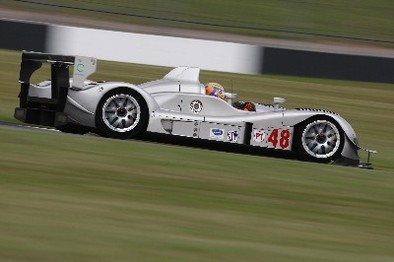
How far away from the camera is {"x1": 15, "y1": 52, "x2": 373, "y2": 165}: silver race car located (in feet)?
35.3

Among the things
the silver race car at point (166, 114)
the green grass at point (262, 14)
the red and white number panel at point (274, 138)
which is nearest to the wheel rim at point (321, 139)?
the silver race car at point (166, 114)

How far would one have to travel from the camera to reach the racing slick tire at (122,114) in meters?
10.7

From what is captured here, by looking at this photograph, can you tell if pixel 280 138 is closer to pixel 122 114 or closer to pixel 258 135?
pixel 258 135

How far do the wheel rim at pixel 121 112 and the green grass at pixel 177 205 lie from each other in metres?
0.23

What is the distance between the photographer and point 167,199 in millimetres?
8156

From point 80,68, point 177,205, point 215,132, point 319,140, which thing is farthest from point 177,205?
point 319,140

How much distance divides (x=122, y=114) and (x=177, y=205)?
303 cm

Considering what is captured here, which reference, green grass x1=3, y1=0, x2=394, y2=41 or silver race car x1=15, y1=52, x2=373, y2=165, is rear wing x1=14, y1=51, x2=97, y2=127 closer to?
silver race car x1=15, y1=52, x2=373, y2=165

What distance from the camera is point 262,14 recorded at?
26.1 metres

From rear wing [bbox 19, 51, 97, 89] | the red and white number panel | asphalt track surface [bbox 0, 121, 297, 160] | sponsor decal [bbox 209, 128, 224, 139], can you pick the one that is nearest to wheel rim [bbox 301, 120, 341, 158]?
the red and white number panel

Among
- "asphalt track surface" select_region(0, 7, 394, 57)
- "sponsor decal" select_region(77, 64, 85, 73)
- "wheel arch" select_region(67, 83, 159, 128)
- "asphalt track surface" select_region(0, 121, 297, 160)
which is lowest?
"asphalt track surface" select_region(0, 121, 297, 160)

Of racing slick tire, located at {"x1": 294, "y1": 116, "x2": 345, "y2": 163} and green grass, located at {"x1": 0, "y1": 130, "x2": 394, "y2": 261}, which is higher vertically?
racing slick tire, located at {"x1": 294, "y1": 116, "x2": 345, "y2": 163}

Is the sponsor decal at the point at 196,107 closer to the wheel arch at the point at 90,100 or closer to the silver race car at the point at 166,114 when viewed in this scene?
the silver race car at the point at 166,114

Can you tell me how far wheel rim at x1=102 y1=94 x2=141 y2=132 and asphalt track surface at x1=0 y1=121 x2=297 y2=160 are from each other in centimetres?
21
